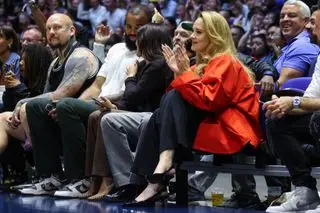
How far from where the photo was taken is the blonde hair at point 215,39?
18.5ft

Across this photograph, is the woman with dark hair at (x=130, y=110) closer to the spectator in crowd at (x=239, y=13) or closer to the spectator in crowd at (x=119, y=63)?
the spectator in crowd at (x=119, y=63)

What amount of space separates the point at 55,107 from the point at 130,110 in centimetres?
59

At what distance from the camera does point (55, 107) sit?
21.0 ft

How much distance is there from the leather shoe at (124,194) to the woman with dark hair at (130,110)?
0.08 metres

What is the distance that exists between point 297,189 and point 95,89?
7.40ft

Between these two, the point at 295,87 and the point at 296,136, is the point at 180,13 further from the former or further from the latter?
the point at 296,136

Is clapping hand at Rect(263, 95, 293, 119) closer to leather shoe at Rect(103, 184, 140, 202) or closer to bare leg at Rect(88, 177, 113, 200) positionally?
leather shoe at Rect(103, 184, 140, 202)

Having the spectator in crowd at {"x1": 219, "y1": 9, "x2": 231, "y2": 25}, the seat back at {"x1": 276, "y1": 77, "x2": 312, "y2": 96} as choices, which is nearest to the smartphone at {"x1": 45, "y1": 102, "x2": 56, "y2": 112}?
the seat back at {"x1": 276, "y1": 77, "x2": 312, "y2": 96}

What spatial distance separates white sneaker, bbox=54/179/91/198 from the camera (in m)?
6.34

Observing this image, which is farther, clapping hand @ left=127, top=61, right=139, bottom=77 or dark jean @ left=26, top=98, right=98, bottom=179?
dark jean @ left=26, top=98, right=98, bottom=179

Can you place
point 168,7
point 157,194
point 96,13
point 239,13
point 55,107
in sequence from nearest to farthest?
point 157,194, point 55,107, point 239,13, point 168,7, point 96,13

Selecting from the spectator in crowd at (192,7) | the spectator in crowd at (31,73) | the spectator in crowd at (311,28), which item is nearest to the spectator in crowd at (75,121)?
the spectator in crowd at (31,73)

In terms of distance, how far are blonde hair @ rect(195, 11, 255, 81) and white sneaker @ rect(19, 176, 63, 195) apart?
1.66 meters

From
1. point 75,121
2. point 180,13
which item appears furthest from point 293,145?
point 180,13
